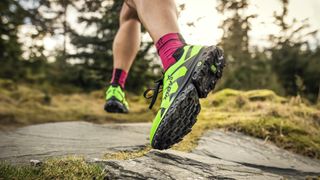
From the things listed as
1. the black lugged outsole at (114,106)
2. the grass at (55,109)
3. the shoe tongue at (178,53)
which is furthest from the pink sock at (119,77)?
the grass at (55,109)

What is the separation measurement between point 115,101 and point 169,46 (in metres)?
0.95

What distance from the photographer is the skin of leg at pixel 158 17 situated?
1.61 m

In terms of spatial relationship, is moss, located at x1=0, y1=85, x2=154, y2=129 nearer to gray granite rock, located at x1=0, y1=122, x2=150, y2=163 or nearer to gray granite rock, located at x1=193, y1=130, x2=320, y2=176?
gray granite rock, located at x1=0, y1=122, x2=150, y2=163

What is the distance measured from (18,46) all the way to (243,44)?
4.59 metres

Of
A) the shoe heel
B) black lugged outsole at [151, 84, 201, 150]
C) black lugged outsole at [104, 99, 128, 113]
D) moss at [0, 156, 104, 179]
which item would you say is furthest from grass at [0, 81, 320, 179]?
the shoe heel

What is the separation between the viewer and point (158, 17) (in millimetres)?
1609

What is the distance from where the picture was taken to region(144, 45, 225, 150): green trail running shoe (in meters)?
1.44

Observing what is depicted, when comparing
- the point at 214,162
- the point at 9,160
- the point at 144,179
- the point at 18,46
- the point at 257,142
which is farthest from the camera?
the point at 18,46

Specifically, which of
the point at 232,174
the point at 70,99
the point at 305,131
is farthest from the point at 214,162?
the point at 70,99

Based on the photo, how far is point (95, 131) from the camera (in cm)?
281

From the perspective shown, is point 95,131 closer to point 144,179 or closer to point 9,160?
point 9,160

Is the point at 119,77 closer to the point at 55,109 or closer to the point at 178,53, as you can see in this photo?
the point at 178,53

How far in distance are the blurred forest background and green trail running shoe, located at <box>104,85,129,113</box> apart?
1118mm

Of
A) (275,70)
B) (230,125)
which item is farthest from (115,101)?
(275,70)
